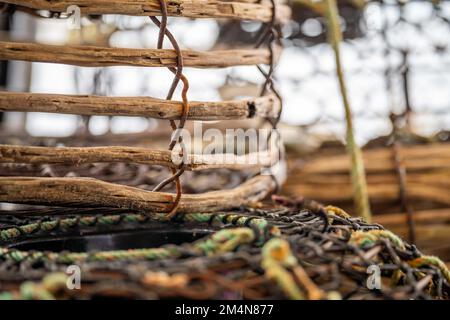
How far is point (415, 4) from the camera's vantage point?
1286mm

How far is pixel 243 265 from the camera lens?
1.20 feet

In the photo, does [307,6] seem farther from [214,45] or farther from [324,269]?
[324,269]

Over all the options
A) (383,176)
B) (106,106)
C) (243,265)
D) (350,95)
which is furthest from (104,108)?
(350,95)

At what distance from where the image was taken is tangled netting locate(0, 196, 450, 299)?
32 cm

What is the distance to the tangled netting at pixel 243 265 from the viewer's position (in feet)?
1.06

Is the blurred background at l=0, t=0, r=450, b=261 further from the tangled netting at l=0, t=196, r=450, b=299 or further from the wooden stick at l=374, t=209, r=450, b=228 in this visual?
the tangled netting at l=0, t=196, r=450, b=299

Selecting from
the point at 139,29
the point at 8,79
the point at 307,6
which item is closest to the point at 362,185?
the point at 307,6

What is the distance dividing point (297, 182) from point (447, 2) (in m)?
0.53

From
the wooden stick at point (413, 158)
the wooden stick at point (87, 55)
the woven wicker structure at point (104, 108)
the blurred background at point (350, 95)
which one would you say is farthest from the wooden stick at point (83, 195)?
the wooden stick at point (413, 158)

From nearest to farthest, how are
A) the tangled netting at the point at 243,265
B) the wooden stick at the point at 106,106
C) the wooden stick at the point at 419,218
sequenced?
1. the tangled netting at the point at 243,265
2. the wooden stick at the point at 106,106
3. the wooden stick at the point at 419,218

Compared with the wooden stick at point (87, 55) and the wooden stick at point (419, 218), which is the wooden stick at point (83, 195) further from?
the wooden stick at point (419, 218)

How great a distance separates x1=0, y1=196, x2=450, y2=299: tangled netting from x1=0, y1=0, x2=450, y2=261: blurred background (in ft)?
2.16

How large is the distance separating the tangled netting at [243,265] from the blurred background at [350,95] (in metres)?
0.66

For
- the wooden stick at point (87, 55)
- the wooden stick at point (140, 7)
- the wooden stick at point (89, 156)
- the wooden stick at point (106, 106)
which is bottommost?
the wooden stick at point (89, 156)
